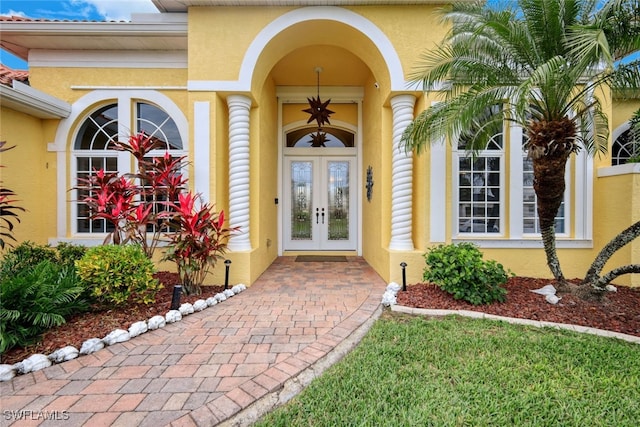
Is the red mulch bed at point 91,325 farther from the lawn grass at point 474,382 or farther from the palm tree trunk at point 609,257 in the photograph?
the palm tree trunk at point 609,257

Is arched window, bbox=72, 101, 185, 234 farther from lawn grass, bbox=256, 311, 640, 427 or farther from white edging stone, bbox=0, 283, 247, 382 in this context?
lawn grass, bbox=256, 311, 640, 427

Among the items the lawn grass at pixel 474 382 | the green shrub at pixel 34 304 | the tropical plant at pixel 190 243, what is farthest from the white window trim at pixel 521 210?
the green shrub at pixel 34 304

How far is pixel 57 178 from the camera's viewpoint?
587 centimetres

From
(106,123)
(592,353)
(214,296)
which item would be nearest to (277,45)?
(106,123)

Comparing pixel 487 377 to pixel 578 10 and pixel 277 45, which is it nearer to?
pixel 578 10

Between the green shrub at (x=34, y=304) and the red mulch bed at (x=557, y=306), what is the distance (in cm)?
411

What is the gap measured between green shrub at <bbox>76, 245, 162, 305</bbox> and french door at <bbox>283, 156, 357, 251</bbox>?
173 inches

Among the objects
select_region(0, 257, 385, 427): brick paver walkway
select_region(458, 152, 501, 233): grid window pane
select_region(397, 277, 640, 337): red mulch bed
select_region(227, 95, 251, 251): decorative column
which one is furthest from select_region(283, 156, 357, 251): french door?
select_region(0, 257, 385, 427): brick paver walkway

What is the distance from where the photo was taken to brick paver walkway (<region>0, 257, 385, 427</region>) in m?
2.04

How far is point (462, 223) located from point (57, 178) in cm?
830

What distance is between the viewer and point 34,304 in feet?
9.71

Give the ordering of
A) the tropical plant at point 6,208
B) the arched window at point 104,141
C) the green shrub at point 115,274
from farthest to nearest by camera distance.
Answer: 1. the arched window at point 104,141
2. the tropical plant at point 6,208
3. the green shrub at point 115,274

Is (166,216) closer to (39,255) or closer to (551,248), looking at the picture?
(39,255)

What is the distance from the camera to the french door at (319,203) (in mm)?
7812
